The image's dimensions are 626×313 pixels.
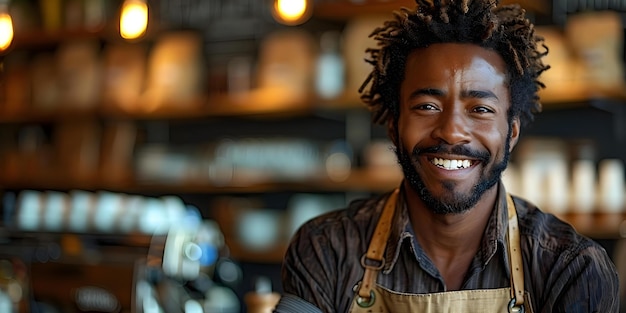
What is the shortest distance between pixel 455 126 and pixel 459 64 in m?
0.12

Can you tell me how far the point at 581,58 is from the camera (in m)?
3.50

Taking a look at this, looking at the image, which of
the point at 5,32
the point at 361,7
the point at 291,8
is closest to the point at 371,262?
the point at 291,8

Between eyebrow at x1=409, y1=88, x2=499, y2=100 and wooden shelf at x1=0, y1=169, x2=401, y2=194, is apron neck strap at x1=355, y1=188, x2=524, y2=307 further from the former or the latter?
wooden shelf at x1=0, y1=169, x2=401, y2=194

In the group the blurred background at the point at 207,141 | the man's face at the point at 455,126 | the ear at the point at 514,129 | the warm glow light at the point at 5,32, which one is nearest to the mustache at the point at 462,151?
the man's face at the point at 455,126

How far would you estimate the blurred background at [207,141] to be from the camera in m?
3.19

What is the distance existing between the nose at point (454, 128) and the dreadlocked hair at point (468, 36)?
12cm

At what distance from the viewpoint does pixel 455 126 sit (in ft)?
5.95

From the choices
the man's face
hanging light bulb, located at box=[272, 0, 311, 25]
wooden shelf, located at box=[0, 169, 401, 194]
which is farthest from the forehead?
wooden shelf, located at box=[0, 169, 401, 194]

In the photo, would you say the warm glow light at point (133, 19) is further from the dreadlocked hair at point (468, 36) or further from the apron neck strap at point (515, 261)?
the apron neck strap at point (515, 261)

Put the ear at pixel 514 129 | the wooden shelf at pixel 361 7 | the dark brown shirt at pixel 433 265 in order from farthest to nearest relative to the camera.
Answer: the wooden shelf at pixel 361 7 → the ear at pixel 514 129 → the dark brown shirt at pixel 433 265

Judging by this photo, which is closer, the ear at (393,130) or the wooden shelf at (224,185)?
the ear at (393,130)

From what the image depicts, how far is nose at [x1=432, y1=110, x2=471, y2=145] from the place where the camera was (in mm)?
1811

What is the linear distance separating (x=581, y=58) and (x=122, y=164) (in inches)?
91.4

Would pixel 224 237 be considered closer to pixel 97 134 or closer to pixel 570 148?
pixel 97 134
